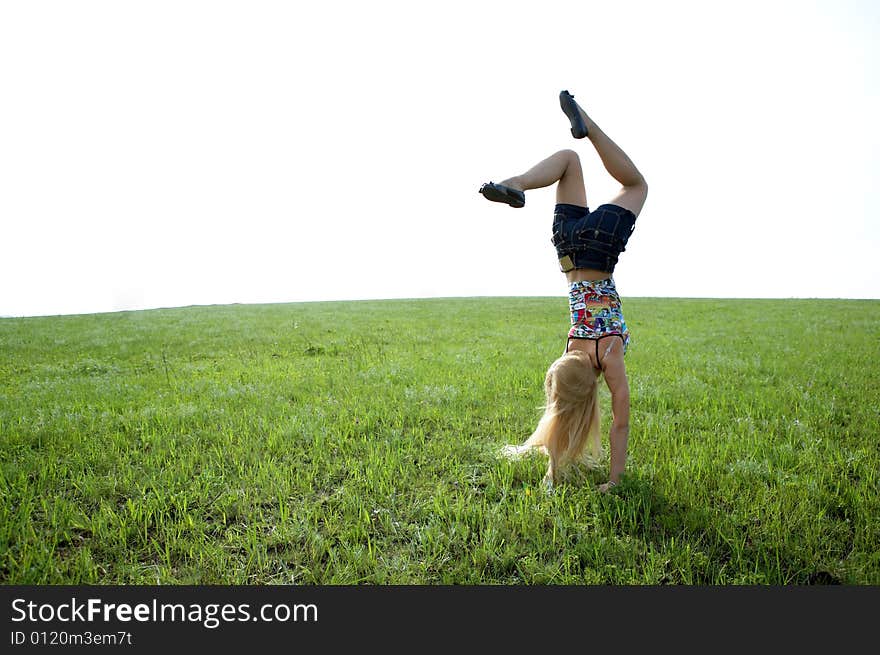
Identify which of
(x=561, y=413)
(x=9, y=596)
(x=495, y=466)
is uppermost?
(x=561, y=413)

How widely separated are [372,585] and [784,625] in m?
2.57

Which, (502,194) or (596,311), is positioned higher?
(502,194)

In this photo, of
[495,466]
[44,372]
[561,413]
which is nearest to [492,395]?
[495,466]

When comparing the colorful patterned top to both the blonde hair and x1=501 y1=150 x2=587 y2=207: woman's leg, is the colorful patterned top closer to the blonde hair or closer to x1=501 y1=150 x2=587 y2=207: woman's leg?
the blonde hair

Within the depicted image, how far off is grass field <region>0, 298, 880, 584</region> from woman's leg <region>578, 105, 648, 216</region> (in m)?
2.71

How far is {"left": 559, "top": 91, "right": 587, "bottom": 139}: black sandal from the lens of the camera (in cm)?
425

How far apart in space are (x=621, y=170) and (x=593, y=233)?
28.4 inches

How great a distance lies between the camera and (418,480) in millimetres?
4781

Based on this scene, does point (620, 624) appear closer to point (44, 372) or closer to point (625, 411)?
point (625, 411)

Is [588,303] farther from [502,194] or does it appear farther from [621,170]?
[502,194]

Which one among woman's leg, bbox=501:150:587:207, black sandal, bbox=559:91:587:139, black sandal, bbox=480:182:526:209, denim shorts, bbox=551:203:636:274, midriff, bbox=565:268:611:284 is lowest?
midriff, bbox=565:268:611:284

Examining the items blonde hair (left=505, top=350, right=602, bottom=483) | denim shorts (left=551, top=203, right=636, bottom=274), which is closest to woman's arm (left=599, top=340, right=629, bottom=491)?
blonde hair (left=505, top=350, right=602, bottom=483)

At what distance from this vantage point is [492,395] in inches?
314

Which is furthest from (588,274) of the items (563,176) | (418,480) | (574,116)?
(418,480)
